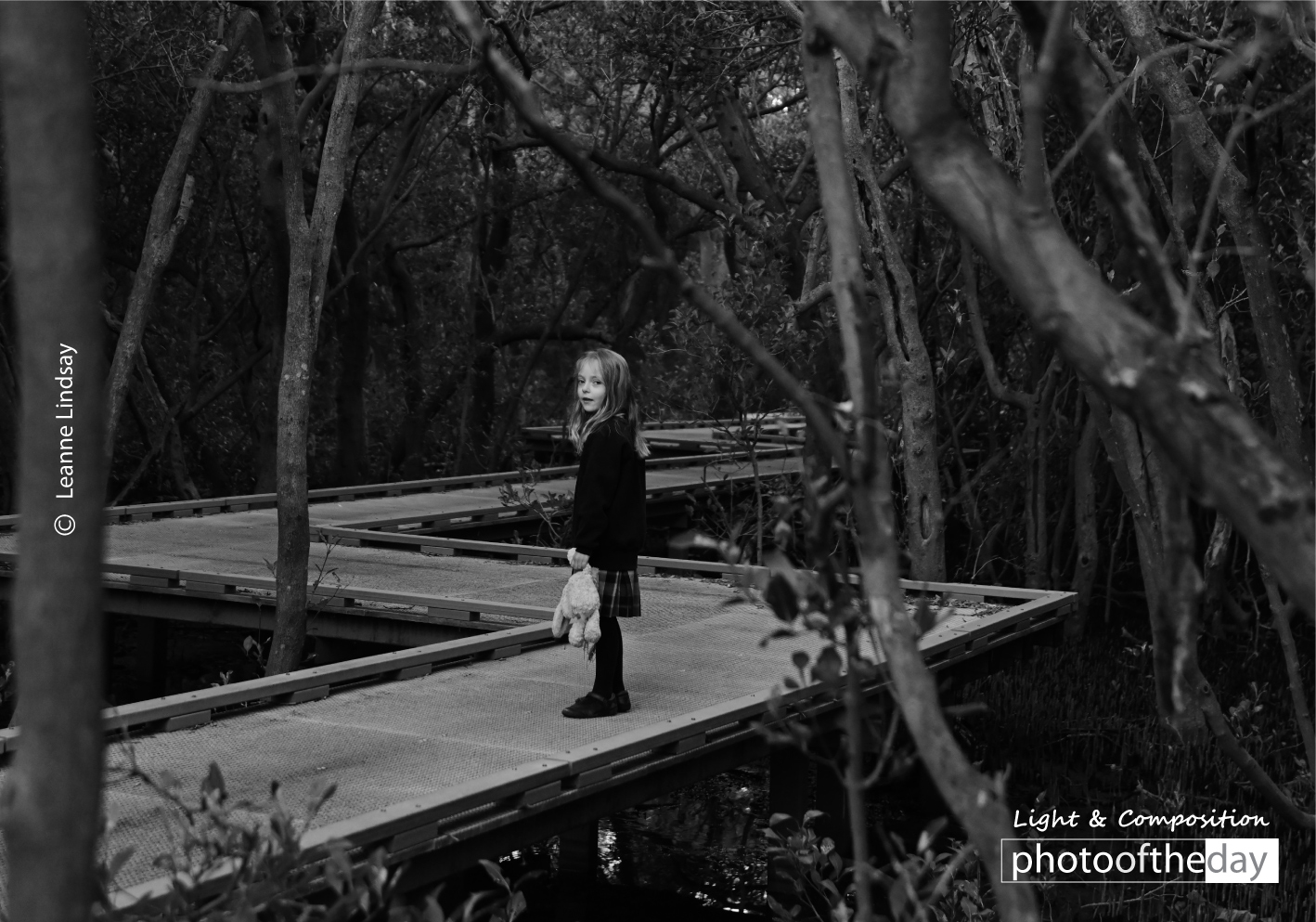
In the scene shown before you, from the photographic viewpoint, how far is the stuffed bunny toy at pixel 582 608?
5516mm

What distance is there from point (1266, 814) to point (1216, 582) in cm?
392

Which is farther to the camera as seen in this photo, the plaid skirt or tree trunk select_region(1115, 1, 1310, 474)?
the plaid skirt

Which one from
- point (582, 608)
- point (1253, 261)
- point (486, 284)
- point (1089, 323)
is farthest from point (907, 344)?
point (486, 284)

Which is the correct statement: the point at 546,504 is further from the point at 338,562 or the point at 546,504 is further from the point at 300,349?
the point at 300,349

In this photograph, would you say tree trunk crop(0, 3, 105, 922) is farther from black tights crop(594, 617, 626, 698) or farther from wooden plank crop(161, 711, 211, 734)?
black tights crop(594, 617, 626, 698)

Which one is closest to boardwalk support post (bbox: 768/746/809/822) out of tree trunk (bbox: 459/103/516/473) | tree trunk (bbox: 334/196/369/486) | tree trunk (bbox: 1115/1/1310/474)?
tree trunk (bbox: 1115/1/1310/474)

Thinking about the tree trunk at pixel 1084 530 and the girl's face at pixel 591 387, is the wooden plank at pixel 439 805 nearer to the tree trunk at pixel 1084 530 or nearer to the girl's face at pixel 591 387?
the girl's face at pixel 591 387

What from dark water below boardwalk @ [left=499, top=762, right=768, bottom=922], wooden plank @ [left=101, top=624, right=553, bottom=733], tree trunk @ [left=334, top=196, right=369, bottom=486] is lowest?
dark water below boardwalk @ [left=499, top=762, right=768, bottom=922]

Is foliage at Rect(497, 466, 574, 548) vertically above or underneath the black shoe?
above

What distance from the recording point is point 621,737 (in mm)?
5320

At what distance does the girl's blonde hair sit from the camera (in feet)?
18.6

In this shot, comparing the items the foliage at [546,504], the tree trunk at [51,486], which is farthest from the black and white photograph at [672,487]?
the foliage at [546,504]

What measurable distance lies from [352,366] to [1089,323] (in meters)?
15.7

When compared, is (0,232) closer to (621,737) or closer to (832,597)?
(621,737)
